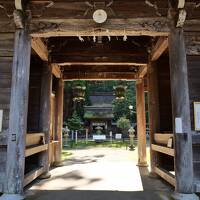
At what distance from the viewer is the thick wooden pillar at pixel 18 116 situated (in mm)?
4316

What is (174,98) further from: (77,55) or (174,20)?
(77,55)

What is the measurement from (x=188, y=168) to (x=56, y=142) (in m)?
5.80

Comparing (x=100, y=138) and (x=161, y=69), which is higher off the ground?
(x=161, y=69)

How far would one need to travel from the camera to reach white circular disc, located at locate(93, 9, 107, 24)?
191 inches

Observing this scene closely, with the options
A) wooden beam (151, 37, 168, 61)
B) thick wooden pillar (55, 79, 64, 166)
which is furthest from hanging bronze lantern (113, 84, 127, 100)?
wooden beam (151, 37, 168, 61)

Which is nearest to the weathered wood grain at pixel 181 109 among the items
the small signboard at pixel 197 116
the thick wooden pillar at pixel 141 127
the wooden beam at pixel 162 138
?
the small signboard at pixel 197 116

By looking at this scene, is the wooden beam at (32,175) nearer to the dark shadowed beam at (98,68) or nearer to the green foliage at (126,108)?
the dark shadowed beam at (98,68)

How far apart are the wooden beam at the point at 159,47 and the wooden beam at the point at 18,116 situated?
10.7ft

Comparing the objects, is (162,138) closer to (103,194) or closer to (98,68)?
(103,194)

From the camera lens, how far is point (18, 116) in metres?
4.51

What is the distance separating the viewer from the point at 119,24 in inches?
193

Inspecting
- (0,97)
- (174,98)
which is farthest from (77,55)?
(174,98)

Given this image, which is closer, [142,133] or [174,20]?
[174,20]

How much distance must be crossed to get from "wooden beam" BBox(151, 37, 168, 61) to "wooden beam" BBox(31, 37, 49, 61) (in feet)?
10.5
